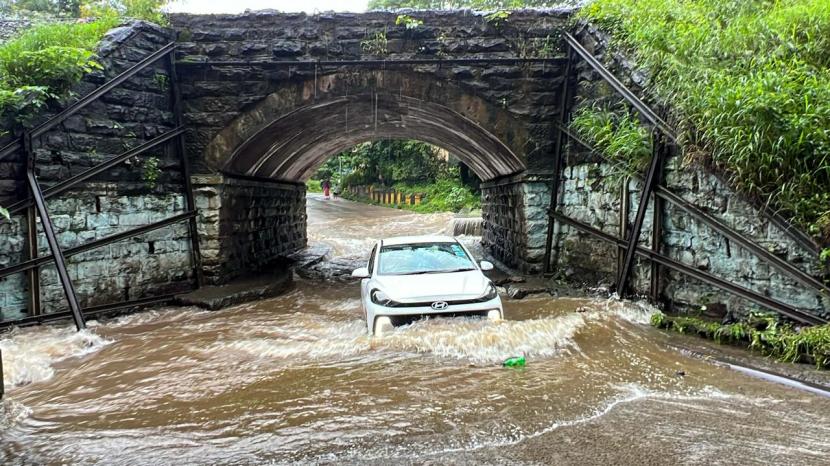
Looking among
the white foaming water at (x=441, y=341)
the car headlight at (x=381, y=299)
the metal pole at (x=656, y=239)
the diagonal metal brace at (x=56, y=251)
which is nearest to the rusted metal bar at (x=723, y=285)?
the metal pole at (x=656, y=239)

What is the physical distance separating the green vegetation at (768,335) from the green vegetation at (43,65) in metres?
8.84

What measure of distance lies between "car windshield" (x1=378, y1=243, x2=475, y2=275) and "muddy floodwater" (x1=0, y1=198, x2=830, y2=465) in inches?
37.1

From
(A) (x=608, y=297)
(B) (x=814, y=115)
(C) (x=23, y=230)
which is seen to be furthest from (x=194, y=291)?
(B) (x=814, y=115)

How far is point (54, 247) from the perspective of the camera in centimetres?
686

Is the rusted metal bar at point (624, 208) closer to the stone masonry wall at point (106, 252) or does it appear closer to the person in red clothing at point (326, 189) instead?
the stone masonry wall at point (106, 252)

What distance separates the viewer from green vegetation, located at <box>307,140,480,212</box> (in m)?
27.1

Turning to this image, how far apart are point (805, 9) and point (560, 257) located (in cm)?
502

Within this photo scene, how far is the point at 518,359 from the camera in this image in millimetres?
4957

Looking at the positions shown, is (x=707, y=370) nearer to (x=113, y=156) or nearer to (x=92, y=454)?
(x=92, y=454)

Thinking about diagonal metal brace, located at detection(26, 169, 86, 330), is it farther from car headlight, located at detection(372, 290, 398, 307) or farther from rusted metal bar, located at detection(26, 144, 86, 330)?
car headlight, located at detection(372, 290, 398, 307)

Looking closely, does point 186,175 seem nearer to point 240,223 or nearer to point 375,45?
point 240,223

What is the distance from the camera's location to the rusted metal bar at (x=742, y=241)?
516 centimetres

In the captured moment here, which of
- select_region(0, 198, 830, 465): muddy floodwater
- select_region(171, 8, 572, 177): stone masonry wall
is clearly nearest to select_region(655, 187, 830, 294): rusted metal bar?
select_region(0, 198, 830, 465): muddy floodwater

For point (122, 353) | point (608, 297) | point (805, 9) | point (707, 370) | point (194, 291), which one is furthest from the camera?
point (194, 291)
